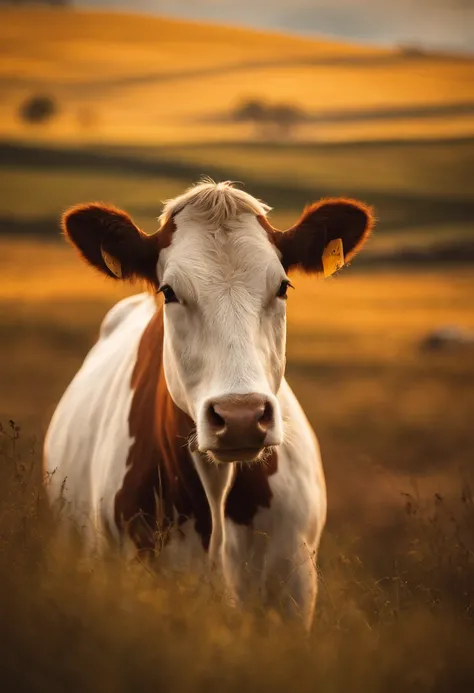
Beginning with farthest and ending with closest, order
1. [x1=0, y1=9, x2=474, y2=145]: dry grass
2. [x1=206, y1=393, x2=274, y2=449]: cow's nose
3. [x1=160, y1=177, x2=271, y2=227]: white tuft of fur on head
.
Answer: [x1=0, y1=9, x2=474, y2=145]: dry grass → [x1=160, y1=177, x2=271, y2=227]: white tuft of fur on head → [x1=206, y1=393, x2=274, y2=449]: cow's nose

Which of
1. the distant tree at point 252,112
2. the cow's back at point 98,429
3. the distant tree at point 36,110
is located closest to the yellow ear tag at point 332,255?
the cow's back at point 98,429

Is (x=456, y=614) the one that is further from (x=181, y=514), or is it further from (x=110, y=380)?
(x=110, y=380)

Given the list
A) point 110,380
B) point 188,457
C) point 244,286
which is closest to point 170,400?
point 188,457

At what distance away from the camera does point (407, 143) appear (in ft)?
87.4

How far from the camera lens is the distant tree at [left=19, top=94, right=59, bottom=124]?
3106 cm

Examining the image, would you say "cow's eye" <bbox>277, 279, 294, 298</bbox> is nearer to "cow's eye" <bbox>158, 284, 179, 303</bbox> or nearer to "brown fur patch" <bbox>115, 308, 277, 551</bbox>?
"cow's eye" <bbox>158, 284, 179, 303</bbox>

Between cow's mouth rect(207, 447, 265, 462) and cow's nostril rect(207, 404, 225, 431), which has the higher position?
cow's nostril rect(207, 404, 225, 431)

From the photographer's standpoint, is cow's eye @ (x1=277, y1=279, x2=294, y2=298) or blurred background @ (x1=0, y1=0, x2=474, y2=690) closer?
cow's eye @ (x1=277, y1=279, x2=294, y2=298)

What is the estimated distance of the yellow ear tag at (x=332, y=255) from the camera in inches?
176

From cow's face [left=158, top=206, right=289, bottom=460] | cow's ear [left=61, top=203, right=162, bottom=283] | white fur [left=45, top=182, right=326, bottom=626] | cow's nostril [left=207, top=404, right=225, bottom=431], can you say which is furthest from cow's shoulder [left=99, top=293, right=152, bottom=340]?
cow's nostril [left=207, top=404, right=225, bottom=431]

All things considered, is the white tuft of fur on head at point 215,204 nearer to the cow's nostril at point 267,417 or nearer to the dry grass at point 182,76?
the cow's nostril at point 267,417

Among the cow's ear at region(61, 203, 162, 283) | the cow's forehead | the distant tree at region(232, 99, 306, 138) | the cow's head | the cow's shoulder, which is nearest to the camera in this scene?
the cow's head

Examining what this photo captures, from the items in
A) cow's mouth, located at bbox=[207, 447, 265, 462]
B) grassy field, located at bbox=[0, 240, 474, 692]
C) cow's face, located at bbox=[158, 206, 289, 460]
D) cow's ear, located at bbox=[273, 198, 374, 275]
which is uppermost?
cow's ear, located at bbox=[273, 198, 374, 275]

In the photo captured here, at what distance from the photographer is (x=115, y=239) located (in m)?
4.34
